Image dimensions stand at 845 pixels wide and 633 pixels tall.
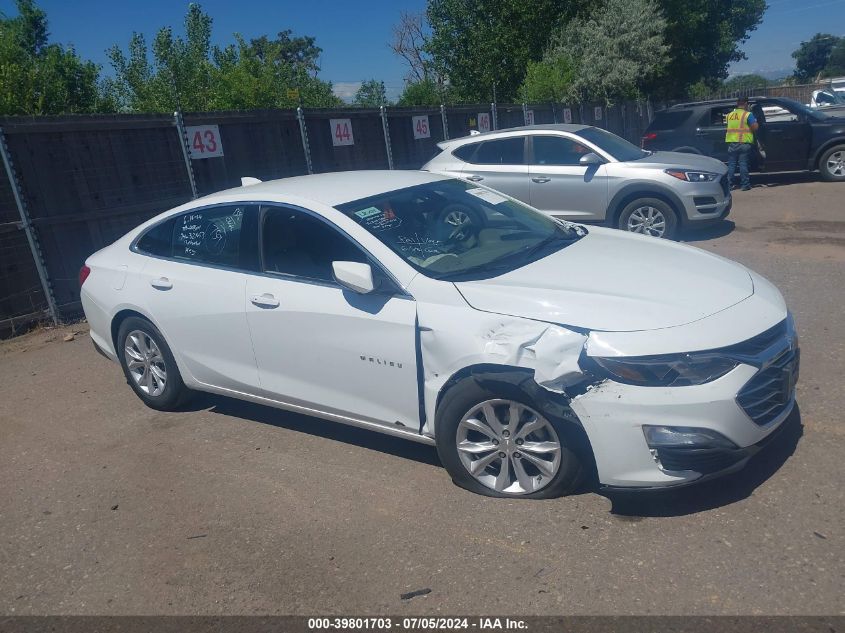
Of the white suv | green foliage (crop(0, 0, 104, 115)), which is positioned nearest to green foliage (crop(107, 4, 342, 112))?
green foliage (crop(0, 0, 104, 115))

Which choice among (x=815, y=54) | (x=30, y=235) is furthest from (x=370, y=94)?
(x=815, y=54)

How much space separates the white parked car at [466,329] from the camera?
11.2ft

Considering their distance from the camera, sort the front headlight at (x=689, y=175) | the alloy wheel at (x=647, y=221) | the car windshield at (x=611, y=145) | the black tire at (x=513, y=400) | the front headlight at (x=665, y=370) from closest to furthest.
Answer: the front headlight at (x=665, y=370) → the black tire at (x=513, y=400) → the front headlight at (x=689, y=175) → the alloy wheel at (x=647, y=221) → the car windshield at (x=611, y=145)

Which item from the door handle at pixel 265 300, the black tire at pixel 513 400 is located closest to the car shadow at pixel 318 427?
the black tire at pixel 513 400

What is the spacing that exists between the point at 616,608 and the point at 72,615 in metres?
2.39

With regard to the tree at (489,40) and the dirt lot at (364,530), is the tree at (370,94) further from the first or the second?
the dirt lot at (364,530)

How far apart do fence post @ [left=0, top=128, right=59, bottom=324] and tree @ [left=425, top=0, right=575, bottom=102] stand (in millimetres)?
26914

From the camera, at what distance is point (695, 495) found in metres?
3.73

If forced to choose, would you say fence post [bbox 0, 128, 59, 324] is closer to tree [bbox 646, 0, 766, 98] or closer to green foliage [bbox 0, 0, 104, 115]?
green foliage [bbox 0, 0, 104, 115]

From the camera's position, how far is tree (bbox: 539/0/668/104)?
1142 inches

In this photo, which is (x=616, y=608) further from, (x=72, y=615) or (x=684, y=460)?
(x=72, y=615)

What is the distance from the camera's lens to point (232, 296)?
→ 4.70 m

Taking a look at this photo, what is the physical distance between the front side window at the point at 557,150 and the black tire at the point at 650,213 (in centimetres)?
94

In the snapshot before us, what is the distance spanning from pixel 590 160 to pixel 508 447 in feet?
22.3
